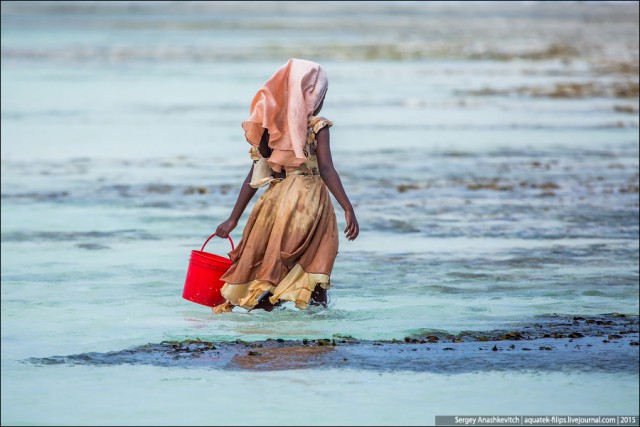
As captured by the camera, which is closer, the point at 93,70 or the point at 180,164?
the point at 180,164

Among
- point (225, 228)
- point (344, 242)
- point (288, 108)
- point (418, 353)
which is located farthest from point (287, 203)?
point (344, 242)

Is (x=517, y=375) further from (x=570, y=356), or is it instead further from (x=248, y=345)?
(x=248, y=345)

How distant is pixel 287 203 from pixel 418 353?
4.10 feet

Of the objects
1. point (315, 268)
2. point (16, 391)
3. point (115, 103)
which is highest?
point (115, 103)

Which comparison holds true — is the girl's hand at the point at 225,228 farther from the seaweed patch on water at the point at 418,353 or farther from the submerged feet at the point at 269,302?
the seaweed patch on water at the point at 418,353

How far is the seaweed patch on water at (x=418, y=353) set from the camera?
6.97 m

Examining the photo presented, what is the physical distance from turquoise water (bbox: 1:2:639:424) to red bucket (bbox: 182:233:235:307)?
146 millimetres

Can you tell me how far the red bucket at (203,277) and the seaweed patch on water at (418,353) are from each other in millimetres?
677

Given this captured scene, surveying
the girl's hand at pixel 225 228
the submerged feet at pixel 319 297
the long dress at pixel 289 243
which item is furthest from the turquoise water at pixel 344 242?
the girl's hand at pixel 225 228

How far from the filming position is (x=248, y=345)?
24.2 feet

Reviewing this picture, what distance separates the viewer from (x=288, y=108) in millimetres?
7789

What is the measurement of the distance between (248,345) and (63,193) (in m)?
7.70

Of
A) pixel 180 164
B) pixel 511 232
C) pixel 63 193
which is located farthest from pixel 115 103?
pixel 511 232

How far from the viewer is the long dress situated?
7.98 m
